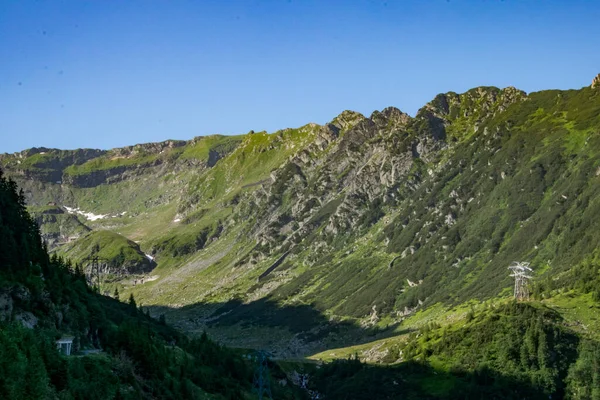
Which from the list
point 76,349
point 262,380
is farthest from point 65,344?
point 262,380

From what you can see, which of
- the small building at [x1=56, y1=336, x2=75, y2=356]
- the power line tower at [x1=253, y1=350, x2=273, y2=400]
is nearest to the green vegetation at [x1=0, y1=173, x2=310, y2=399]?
the small building at [x1=56, y1=336, x2=75, y2=356]

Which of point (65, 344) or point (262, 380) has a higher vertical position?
point (65, 344)

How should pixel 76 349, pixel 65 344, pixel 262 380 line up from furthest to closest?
pixel 262 380 < pixel 76 349 < pixel 65 344

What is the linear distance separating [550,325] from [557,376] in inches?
584

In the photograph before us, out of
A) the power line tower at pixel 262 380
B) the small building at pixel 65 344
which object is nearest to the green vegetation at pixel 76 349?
the small building at pixel 65 344

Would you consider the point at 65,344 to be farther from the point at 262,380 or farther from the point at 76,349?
the point at 262,380

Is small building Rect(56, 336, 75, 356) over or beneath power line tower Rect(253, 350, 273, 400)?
over

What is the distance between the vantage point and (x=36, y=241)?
13825cm

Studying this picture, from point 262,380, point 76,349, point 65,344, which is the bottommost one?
point 262,380

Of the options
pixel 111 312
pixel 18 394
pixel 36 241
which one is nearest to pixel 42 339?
pixel 18 394

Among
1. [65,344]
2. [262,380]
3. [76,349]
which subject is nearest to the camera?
[65,344]

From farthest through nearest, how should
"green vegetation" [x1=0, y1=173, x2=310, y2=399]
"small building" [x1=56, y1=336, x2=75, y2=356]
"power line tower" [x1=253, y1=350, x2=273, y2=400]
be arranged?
"power line tower" [x1=253, y1=350, x2=273, y2=400]
"small building" [x1=56, y1=336, x2=75, y2=356]
"green vegetation" [x1=0, y1=173, x2=310, y2=399]

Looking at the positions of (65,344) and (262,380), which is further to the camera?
(262,380)

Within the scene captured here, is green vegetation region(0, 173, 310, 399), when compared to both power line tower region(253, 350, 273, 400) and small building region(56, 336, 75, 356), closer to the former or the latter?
small building region(56, 336, 75, 356)
